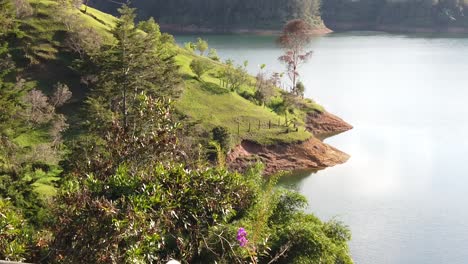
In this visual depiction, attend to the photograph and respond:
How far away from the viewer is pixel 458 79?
10319cm

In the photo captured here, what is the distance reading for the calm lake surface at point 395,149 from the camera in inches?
1597

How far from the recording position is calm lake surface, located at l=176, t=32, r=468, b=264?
133ft

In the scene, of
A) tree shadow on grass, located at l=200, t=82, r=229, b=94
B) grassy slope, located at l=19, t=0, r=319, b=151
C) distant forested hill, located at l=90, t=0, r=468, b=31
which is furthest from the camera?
distant forested hill, located at l=90, t=0, r=468, b=31

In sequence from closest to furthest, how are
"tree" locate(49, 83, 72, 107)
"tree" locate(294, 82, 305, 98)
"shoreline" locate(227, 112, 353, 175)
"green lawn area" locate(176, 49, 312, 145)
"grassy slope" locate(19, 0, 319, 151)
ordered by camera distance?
"tree" locate(49, 83, 72, 107) → "shoreline" locate(227, 112, 353, 175) → "green lawn area" locate(176, 49, 312, 145) → "grassy slope" locate(19, 0, 319, 151) → "tree" locate(294, 82, 305, 98)

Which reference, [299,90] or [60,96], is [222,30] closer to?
[299,90]

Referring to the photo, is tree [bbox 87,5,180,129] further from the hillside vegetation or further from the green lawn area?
the green lawn area

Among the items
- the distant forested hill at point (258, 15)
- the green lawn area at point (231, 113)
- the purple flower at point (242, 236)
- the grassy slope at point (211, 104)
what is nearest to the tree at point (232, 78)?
the grassy slope at point (211, 104)

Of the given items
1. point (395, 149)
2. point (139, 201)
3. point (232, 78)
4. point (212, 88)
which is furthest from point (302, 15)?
point (139, 201)

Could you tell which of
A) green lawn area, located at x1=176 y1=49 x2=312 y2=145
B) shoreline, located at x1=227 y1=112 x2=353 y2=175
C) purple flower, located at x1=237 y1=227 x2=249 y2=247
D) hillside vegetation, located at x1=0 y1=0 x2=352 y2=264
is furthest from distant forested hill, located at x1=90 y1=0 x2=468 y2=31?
purple flower, located at x1=237 y1=227 x2=249 y2=247

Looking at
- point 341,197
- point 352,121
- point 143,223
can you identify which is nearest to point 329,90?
point 352,121

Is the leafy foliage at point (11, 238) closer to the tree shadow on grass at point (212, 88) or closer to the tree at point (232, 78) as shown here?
the tree shadow on grass at point (212, 88)

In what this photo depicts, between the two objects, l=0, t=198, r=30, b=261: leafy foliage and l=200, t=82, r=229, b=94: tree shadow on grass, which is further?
l=200, t=82, r=229, b=94: tree shadow on grass

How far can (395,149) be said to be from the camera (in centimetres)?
6538

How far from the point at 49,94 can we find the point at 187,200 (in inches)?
2030
